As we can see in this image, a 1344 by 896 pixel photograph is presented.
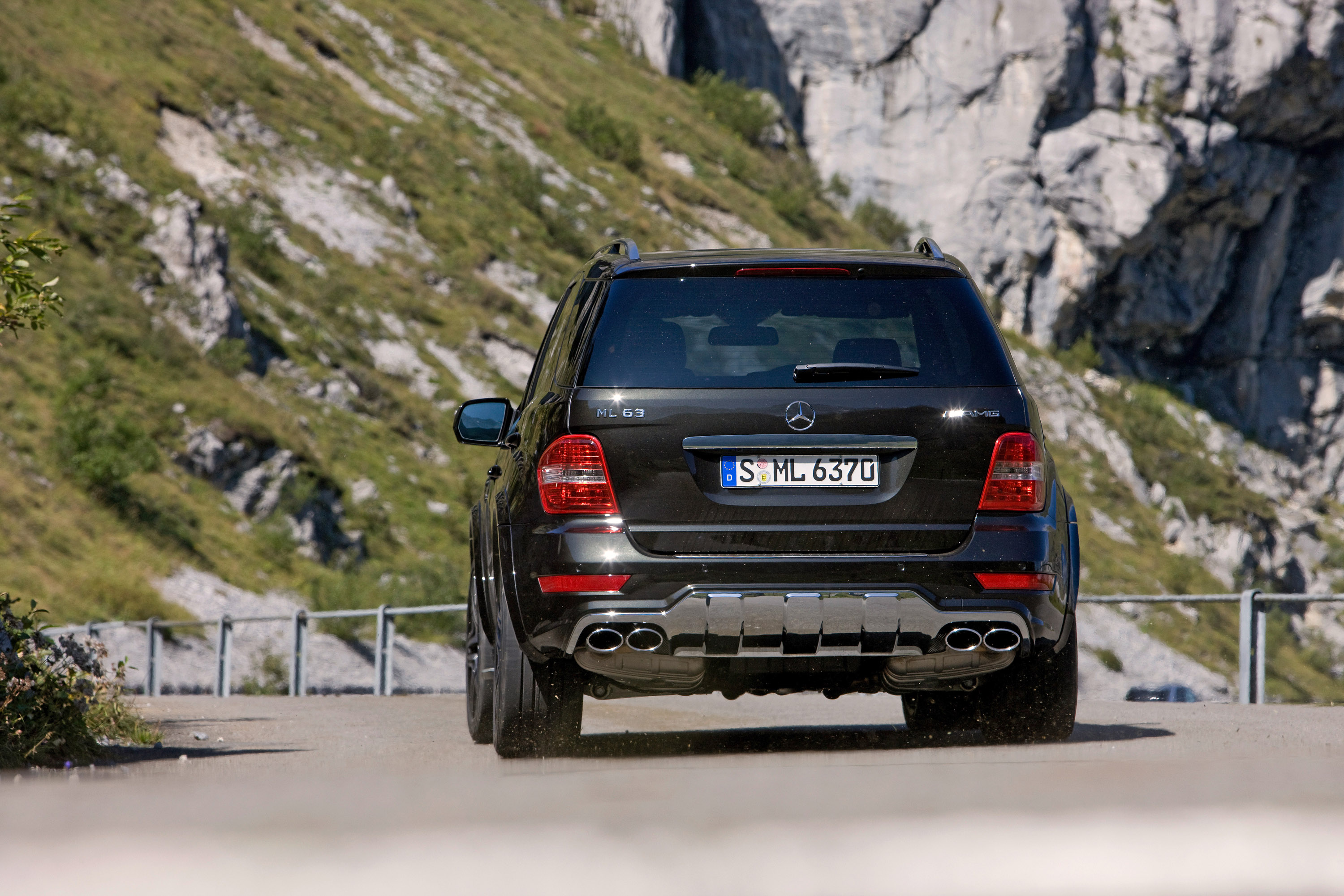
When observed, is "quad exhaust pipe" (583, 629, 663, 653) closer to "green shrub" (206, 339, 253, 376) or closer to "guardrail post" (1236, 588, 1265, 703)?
"guardrail post" (1236, 588, 1265, 703)

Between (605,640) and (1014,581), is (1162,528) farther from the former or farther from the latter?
(605,640)

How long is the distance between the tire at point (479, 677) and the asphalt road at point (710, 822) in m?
0.43

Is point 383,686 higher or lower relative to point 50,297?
lower

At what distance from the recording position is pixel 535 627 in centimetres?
582

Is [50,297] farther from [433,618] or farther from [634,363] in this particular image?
[433,618]

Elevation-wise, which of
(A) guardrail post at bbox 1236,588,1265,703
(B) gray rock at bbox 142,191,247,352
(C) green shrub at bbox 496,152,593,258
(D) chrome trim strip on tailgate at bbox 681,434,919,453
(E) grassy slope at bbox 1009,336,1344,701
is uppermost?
(D) chrome trim strip on tailgate at bbox 681,434,919,453

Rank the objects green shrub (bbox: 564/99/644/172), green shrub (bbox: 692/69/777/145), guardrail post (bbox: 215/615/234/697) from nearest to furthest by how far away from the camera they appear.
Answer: guardrail post (bbox: 215/615/234/697), green shrub (bbox: 564/99/644/172), green shrub (bbox: 692/69/777/145)

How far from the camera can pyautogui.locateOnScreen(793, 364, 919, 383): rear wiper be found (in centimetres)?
585

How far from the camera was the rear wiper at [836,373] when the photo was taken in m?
5.85

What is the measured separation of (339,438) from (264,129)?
49.6 ft

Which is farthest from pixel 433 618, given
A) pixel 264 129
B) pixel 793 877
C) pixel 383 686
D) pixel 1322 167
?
pixel 1322 167

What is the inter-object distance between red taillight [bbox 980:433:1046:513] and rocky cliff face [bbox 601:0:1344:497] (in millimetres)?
71245

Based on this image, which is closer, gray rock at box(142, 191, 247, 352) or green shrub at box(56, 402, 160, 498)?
green shrub at box(56, 402, 160, 498)

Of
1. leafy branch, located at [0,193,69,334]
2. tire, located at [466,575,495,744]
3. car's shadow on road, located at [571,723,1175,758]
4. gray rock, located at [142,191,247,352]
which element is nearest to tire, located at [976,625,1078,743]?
car's shadow on road, located at [571,723,1175,758]
